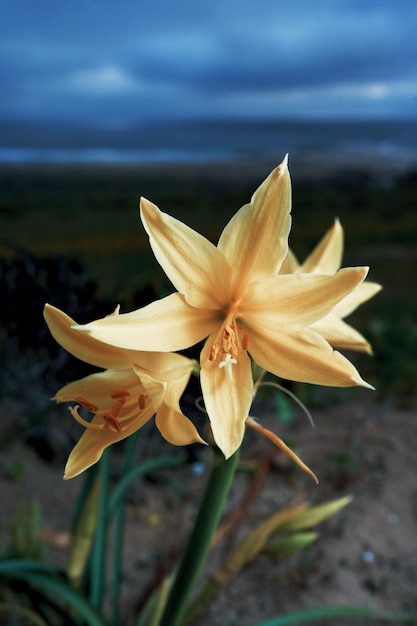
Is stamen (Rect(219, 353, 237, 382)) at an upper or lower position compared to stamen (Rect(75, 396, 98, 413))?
upper

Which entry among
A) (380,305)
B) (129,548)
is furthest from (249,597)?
(380,305)

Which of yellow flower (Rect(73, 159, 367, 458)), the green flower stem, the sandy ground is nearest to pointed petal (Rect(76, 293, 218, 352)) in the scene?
yellow flower (Rect(73, 159, 367, 458))

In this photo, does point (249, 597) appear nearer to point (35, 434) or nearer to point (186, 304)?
point (35, 434)

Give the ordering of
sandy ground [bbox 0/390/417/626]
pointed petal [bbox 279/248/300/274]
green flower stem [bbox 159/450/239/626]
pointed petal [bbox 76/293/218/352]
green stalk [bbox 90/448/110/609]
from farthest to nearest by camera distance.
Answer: sandy ground [bbox 0/390/417/626] → green stalk [bbox 90/448/110/609] → pointed petal [bbox 279/248/300/274] → green flower stem [bbox 159/450/239/626] → pointed petal [bbox 76/293/218/352]

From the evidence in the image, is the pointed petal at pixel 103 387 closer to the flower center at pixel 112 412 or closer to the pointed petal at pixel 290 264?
the flower center at pixel 112 412

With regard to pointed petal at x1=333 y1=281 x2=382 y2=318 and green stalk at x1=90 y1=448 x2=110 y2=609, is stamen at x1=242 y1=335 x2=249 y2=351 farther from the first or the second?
green stalk at x1=90 y1=448 x2=110 y2=609

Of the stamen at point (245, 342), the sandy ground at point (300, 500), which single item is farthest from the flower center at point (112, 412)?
the sandy ground at point (300, 500)
